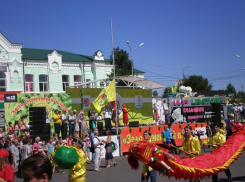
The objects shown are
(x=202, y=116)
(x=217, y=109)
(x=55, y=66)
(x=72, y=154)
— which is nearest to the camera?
(x=72, y=154)

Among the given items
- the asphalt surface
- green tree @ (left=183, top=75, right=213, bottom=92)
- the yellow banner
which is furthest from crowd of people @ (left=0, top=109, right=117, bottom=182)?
green tree @ (left=183, top=75, right=213, bottom=92)

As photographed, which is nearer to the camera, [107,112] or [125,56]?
[107,112]

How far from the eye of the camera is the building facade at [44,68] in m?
35.4

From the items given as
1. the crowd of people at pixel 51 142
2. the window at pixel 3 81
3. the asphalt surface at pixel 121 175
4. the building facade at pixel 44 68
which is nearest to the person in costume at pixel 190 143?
the asphalt surface at pixel 121 175

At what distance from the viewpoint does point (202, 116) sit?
92.7 ft

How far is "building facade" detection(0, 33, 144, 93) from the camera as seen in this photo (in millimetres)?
35438

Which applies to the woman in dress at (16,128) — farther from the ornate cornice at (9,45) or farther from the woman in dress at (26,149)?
the ornate cornice at (9,45)

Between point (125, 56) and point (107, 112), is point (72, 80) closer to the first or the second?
point (125, 56)

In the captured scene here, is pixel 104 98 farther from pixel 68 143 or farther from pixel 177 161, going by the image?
pixel 177 161

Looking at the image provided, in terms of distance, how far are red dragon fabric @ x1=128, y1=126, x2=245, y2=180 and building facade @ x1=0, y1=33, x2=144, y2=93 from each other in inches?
1029

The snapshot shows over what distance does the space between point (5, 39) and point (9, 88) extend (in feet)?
17.1

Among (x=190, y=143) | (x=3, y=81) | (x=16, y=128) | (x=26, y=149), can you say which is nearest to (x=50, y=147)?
(x=26, y=149)

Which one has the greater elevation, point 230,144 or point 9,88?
point 9,88

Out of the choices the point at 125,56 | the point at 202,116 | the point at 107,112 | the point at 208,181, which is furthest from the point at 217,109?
the point at 125,56
